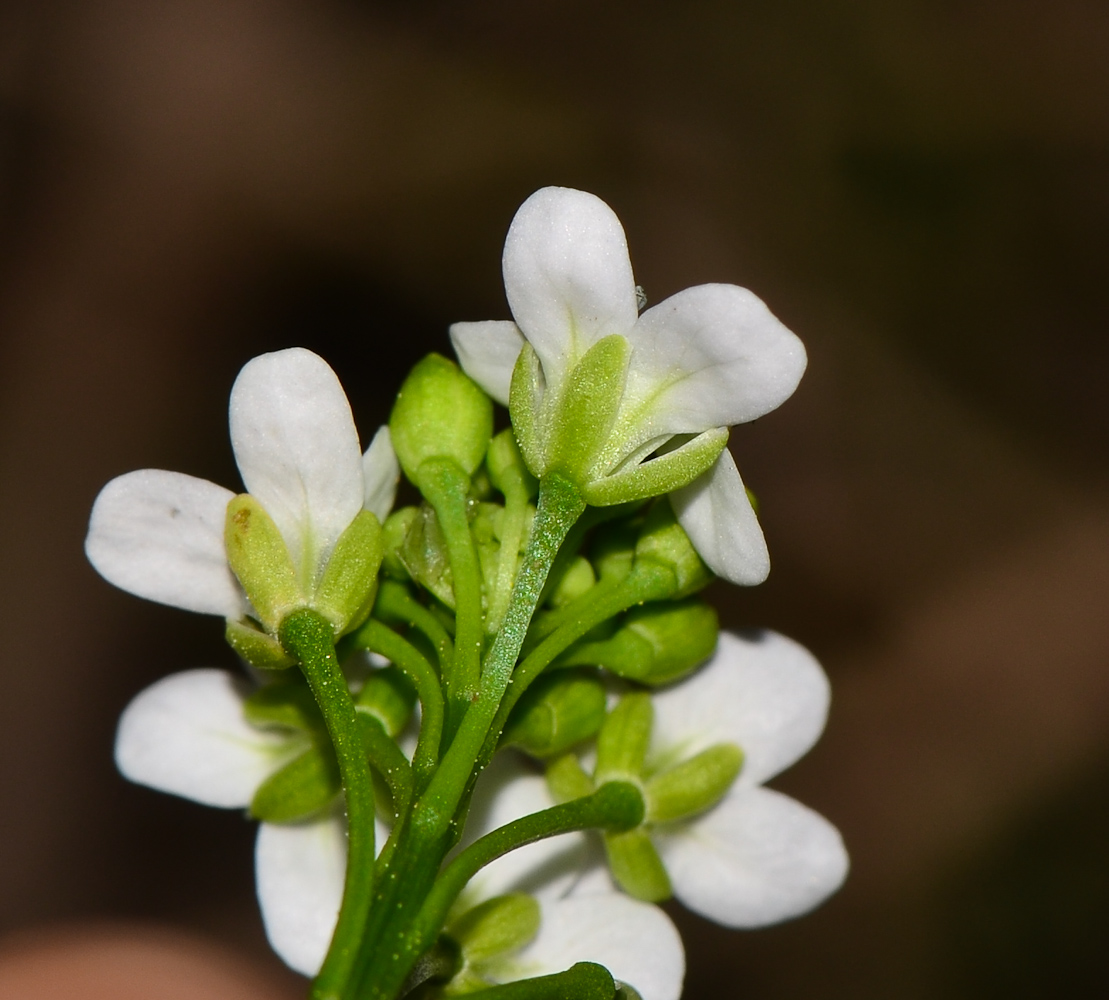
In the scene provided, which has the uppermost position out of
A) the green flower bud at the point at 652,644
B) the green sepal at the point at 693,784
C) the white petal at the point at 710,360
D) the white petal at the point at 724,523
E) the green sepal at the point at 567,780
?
the white petal at the point at 710,360

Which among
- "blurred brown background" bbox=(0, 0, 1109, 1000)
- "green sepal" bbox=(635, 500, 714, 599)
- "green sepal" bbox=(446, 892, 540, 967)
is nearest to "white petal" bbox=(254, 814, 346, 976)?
"green sepal" bbox=(446, 892, 540, 967)

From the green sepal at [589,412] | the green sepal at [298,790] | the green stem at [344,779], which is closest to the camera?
the green stem at [344,779]

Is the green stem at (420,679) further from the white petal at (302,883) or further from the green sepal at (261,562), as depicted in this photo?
the white petal at (302,883)

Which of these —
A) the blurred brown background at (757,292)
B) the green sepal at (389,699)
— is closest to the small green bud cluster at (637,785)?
the green sepal at (389,699)

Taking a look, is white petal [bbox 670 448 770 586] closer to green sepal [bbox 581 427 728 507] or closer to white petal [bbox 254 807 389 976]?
green sepal [bbox 581 427 728 507]

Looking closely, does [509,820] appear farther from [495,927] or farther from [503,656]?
[503,656]
